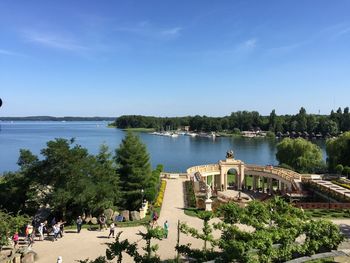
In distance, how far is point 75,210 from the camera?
96.8 ft

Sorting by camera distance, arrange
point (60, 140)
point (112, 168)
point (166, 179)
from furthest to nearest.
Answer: point (166, 179), point (112, 168), point (60, 140)

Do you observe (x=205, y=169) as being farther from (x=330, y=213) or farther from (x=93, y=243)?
(x=93, y=243)

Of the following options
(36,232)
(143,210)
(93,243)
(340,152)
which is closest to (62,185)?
(36,232)

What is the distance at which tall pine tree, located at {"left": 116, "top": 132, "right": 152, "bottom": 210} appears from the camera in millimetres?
34656

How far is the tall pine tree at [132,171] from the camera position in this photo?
114 ft

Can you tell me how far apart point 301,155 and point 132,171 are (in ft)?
125

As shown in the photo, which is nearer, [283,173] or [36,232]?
[36,232]

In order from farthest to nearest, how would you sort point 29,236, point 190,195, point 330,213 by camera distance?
point 190,195 < point 330,213 < point 29,236

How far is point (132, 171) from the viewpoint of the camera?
116 ft

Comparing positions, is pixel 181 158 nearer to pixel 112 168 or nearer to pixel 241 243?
pixel 112 168

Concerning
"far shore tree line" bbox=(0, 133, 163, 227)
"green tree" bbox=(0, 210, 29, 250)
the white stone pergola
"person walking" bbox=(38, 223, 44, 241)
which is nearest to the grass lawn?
"far shore tree line" bbox=(0, 133, 163, 227)

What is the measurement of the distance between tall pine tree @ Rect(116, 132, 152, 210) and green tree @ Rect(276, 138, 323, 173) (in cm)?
3477

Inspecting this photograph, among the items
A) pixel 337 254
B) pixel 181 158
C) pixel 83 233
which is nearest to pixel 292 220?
pixel 337 254

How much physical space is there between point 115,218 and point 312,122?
15706 cm
